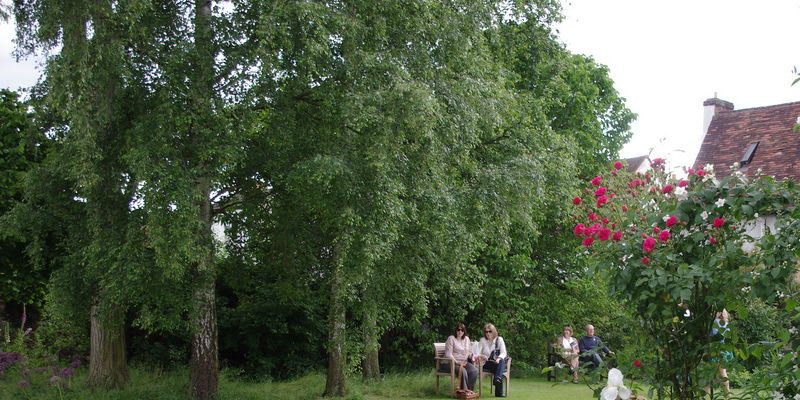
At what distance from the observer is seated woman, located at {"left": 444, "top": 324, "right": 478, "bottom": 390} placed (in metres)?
11.5

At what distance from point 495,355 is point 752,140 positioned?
12.6m

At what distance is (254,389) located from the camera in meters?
11.9

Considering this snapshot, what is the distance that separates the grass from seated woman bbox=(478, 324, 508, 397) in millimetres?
299

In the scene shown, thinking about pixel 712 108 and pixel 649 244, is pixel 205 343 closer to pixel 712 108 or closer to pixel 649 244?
pixel 649 244

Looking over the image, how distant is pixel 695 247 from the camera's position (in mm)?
4332

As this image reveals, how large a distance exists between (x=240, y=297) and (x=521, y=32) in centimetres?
797

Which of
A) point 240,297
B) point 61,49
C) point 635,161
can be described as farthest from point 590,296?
point 635,161

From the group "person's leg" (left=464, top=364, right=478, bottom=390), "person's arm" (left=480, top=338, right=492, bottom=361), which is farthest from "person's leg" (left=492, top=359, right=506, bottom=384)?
"person's leg" (left=464, top=364, right=478, bottom=390)

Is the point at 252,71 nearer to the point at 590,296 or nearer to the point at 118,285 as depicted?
the point at 118,285

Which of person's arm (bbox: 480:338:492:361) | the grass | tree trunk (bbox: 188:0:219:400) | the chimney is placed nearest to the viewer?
tree trunk (bbox: 188:0:219:400)

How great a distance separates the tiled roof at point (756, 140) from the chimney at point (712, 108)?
530 mm

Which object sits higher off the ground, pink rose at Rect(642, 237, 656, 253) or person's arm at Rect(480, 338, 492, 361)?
pink rose at Rect(642, 237, 656, 253)

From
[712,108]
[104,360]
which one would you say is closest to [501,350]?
[104,360]

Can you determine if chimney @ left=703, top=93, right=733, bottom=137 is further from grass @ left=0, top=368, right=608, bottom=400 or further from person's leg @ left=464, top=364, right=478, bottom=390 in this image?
person's leg @ left=464, top=364, right=478, bottom=390
